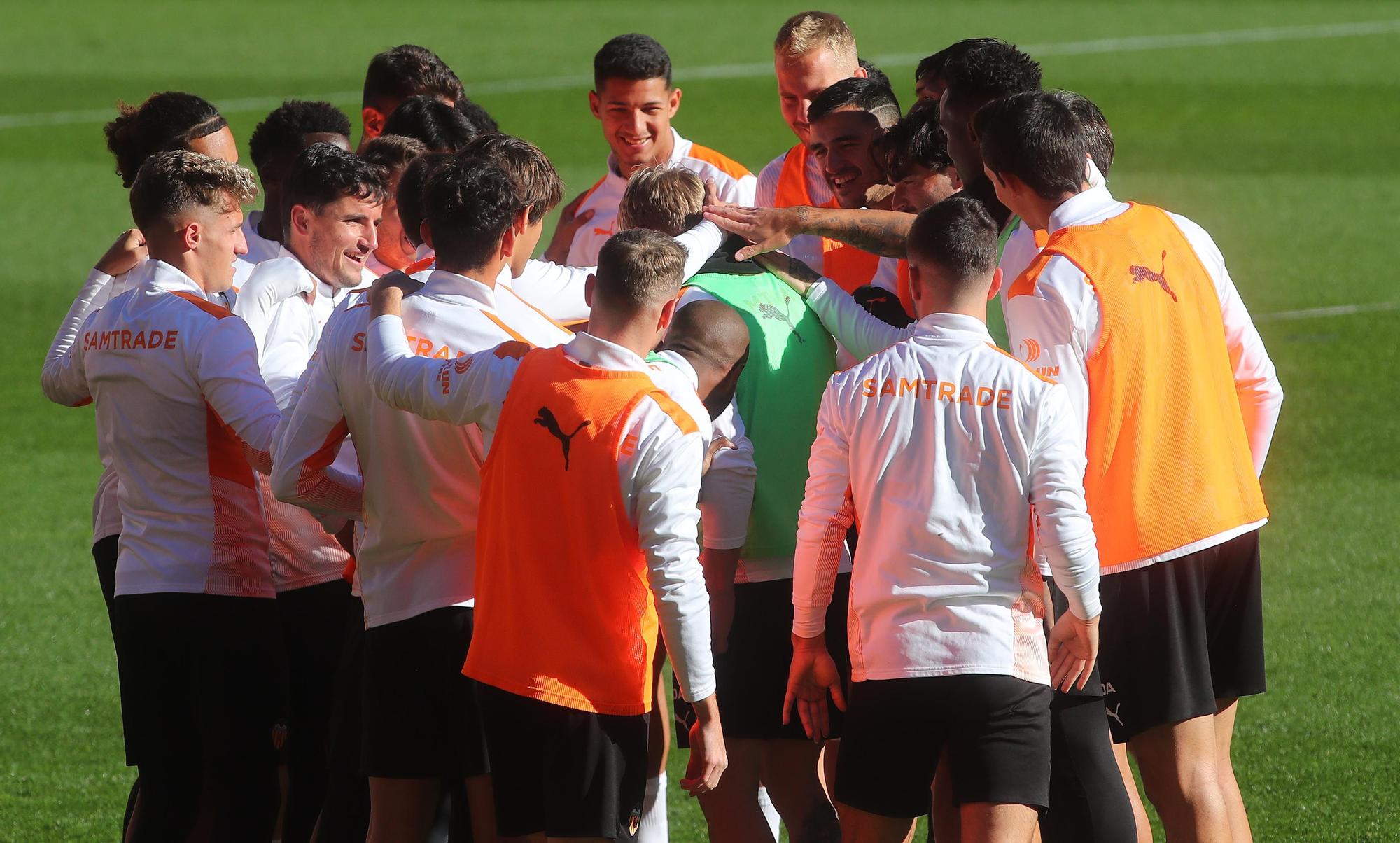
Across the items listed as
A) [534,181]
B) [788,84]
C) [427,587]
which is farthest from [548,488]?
[788,84]

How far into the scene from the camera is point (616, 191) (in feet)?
20.7

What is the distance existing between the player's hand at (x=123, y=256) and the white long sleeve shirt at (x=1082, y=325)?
2384 millimetres

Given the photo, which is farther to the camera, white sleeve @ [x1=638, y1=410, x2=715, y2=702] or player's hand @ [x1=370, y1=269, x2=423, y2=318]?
player's hand @ [x1=370, y1=269, x2=423, y2=318]

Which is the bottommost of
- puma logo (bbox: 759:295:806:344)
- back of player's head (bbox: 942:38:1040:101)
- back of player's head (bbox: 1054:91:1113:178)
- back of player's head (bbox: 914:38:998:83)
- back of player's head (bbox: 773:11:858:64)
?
puma logo (bbox: 759:295:806:344)

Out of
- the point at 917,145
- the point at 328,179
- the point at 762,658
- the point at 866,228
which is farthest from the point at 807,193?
the point at 762,658

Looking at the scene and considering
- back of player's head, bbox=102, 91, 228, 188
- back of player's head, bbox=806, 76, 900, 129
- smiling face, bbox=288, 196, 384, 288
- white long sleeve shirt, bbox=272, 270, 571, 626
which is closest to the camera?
white long sleeve shirt, bbox=272, 270, 571, 626

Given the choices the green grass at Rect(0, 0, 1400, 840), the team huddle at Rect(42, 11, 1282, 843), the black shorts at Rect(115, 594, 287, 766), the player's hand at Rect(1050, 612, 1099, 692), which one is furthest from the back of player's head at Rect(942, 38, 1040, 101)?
the green grass at Rect(0, 0, 1400, 840)

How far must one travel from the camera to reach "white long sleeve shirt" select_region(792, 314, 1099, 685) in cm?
330

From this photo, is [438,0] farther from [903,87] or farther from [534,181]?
[534,181]

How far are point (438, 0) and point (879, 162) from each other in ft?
94.7

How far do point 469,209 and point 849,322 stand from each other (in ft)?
3.30

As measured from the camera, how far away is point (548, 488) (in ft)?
10.9

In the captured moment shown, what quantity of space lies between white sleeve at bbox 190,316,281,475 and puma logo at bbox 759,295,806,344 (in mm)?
1187

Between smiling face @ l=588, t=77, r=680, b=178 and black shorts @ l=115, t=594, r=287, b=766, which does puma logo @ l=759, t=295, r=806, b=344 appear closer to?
black shorts @ l=115, t=594, r=287, b=766
